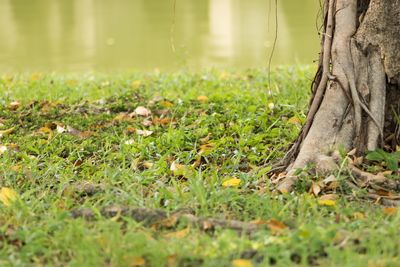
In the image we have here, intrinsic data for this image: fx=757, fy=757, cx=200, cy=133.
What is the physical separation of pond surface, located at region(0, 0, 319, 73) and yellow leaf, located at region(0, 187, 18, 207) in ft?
13.9

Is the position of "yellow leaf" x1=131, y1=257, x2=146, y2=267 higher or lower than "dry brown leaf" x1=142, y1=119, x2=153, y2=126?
lower

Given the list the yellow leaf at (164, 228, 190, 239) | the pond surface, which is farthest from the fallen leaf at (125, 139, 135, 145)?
the pond surface

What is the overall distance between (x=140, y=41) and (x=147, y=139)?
6.89 metres

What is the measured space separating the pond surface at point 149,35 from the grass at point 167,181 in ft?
7.75

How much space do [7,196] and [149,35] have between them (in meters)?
8.35

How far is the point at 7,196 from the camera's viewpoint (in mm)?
3168

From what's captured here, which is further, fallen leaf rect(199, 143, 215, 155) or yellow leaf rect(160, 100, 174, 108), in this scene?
yellow leaf rect(160, 100, 174, 108)

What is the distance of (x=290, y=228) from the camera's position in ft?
9.30

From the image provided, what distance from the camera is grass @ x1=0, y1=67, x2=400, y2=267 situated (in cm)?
258

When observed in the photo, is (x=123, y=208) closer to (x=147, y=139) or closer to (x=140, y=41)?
(x=147, y=139)

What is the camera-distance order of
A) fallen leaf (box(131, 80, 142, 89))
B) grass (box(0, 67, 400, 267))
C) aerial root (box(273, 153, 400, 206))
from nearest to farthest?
grass (box(0, 67, 400, 267)) → aerial root (box(273, 153, 400, 206)) → fallen leaf (box(131, 80, 142, 89))

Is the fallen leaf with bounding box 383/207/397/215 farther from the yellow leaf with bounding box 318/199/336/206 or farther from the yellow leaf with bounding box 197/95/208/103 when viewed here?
the yellow leaf with bounding box 197/95/208/103

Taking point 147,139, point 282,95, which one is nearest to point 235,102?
point 282,95

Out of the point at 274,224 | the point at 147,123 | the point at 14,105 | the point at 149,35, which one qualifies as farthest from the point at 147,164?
the point at 149,35
